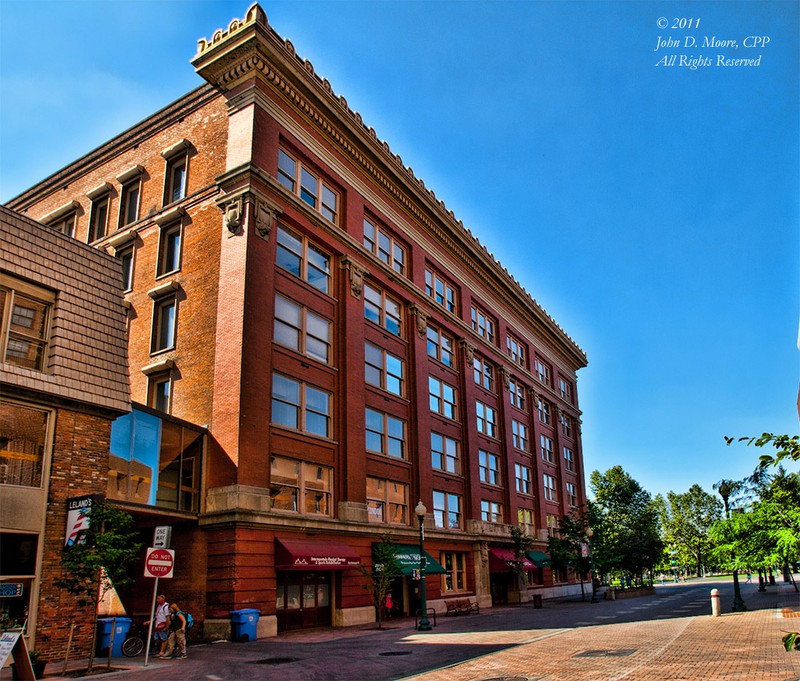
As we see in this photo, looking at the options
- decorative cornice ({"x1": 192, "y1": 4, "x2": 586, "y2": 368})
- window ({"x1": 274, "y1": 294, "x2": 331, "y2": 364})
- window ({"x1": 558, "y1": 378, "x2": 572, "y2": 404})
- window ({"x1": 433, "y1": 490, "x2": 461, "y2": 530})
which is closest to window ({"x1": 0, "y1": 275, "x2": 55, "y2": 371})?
window ({"x1": 274, "y1": 294, "x2": 331, "y2": 364})

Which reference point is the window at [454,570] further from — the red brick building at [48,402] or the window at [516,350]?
the red brick building at [48,402]

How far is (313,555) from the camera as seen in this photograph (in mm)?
27391

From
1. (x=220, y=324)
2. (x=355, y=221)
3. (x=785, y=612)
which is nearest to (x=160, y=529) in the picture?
(x=220, y=324)

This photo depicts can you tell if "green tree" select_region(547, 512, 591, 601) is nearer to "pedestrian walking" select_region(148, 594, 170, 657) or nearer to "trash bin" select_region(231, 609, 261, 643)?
"trash bin" select_region(231, 609, 261, 643)

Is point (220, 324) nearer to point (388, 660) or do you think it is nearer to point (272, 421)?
point (272, 421)

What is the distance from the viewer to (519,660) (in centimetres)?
1734

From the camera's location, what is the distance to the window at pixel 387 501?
34.1 meters

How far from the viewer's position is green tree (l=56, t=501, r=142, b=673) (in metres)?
16.2

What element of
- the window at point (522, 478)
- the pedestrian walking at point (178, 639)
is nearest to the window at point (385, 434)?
the pedestrian walking at point (178, 639)

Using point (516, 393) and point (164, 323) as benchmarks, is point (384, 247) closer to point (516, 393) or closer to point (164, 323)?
point (164, 323)

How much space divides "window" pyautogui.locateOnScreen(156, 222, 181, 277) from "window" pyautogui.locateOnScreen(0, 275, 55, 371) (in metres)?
13.8

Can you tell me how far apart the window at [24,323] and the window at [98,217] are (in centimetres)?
1975

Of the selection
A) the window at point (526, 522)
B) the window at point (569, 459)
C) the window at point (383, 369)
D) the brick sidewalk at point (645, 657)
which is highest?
the window at point (383, 369)

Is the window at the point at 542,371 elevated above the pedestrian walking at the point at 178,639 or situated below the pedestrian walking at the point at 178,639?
above
